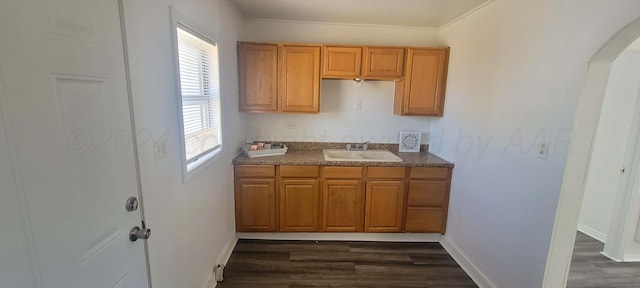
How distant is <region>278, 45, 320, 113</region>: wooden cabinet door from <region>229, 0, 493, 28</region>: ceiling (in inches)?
14.2

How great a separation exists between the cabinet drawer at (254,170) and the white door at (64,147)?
1649 mm

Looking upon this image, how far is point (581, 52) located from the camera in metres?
1.48

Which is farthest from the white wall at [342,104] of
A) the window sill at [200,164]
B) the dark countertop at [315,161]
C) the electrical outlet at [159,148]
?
the electrical outlet at [159,148]

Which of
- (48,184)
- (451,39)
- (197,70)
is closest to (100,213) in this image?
(48,184)

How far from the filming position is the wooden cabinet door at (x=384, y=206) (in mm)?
2861

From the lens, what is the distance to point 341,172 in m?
2.82

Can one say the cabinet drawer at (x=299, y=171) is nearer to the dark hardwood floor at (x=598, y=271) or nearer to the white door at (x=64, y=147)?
the white door at (x=64, y=147)

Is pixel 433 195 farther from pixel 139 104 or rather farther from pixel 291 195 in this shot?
pixel 139 104

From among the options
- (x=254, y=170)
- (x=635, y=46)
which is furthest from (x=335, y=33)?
(x=635, y=46)

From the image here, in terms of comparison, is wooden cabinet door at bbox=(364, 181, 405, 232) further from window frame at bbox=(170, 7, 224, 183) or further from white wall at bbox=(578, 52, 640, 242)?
white wall at bbox=(578, 52, 640, 242)

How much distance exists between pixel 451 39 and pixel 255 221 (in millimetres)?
2915

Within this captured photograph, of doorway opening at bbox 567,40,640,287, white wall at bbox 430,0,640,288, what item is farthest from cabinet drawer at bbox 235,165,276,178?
doorway opening at bbox 567,40,640,287

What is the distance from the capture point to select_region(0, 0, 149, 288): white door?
656 millimetres

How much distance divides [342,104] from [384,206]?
1321 millimetres
